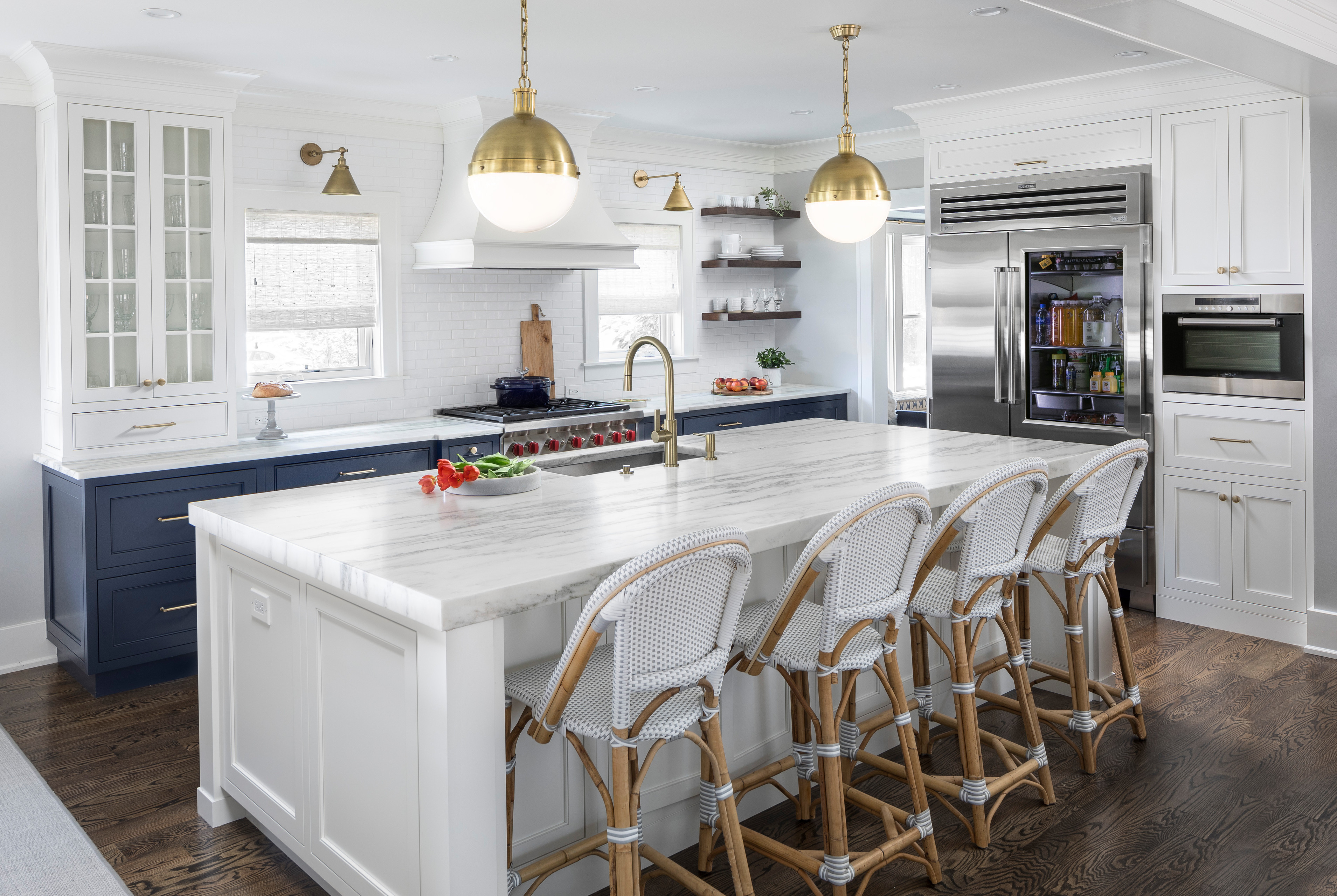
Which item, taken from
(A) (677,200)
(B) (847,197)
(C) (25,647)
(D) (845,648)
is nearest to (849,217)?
(B) (847,197)

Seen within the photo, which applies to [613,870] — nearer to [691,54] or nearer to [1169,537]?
[691,54]

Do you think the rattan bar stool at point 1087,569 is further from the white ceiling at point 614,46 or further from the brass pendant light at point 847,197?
the white ceiling at point 614,46

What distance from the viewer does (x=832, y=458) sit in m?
3.79

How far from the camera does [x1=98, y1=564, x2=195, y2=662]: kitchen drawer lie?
4.23m

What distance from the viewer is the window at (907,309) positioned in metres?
8.11

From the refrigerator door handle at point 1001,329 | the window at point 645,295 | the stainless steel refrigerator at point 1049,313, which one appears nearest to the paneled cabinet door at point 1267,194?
the stainless steel refrigerator at point 1049,313

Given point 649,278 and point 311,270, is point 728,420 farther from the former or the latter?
point 311,270

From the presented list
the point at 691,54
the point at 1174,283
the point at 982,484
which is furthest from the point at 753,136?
the point at 982,484

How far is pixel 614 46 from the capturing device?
4305 mm

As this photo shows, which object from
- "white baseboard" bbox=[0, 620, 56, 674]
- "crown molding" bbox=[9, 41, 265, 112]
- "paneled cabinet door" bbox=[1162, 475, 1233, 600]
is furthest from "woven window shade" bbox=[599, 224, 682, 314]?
"white baseboard" bbox=[0, 620, 56, 674]

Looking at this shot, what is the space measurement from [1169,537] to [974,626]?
6.50ft

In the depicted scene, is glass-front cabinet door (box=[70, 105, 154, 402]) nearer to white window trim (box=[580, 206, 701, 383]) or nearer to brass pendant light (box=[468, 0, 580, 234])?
brass pendant light (box=[468, 0, 580, 234])

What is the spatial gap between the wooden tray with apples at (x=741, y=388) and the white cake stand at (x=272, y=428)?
2.75 meters

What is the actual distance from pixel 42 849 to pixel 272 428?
7.40 ft
